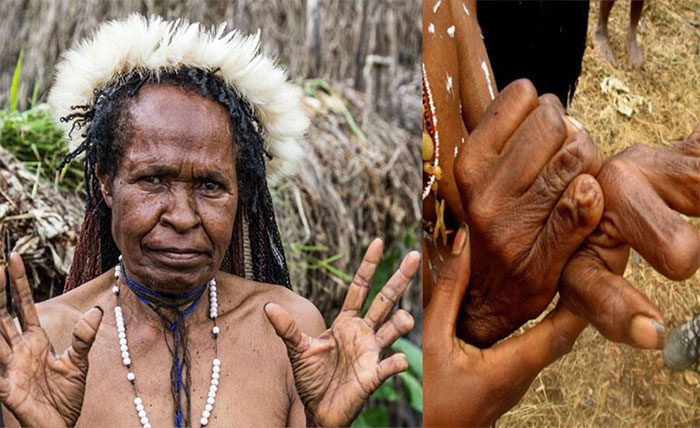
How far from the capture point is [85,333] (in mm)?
1770

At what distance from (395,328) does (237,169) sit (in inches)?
17.3

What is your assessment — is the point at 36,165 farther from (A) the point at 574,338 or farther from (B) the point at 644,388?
(B) the point at 644,388

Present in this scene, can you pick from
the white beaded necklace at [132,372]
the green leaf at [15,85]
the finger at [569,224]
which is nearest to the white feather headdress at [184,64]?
the green leaf at [15,85]

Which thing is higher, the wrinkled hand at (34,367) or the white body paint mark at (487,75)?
the white body paint mark at (487,75)

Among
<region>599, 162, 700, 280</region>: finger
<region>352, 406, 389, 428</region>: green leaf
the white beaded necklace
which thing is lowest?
<region>352, 406, 389, 428</region>: green leaf

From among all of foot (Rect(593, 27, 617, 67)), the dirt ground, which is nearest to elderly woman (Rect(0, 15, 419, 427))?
the dirt ground

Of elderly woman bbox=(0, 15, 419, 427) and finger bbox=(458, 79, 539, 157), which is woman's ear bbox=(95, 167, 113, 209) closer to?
elderly woman bbox=(0, 15, 419, 427)

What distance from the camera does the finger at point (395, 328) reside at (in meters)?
1.88

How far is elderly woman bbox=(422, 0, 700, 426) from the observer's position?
6.07 feet

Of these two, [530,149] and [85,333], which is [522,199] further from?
[85,333]

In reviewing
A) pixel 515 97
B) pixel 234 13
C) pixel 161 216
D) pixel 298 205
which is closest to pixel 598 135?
pixel 515 97

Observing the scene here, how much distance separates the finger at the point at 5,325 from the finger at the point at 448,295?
80 centimetres

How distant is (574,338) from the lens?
6.79ft

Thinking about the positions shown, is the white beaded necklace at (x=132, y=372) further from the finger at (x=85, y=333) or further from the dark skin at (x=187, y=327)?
the finger at (x=85, y=333)
